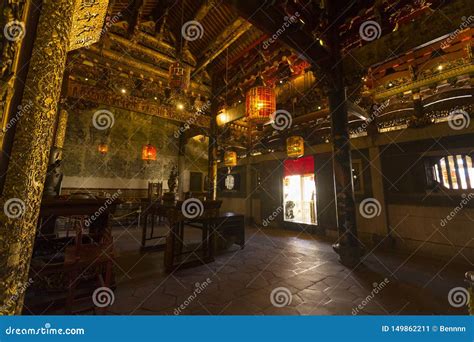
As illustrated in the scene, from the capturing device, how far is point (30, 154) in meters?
1.15

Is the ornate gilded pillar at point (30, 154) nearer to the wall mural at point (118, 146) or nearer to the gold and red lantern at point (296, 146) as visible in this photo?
the gold and red lantern at point (296, 146)

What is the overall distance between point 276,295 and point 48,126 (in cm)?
346

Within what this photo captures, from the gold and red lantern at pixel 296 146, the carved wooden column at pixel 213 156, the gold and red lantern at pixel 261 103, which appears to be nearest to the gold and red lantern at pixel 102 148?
the carved wooden column at pixel 213 156

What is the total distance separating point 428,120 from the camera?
5.66m

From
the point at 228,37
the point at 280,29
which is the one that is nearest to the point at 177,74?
the point at 228,37

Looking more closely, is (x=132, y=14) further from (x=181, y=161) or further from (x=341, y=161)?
(x=181, y=161)

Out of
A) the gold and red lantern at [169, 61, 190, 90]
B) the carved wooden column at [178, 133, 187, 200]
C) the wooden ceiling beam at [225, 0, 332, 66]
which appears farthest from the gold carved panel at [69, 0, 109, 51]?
the carved wooden column at [178, 133, 187, 200]

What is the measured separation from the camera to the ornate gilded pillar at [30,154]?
1.07 m

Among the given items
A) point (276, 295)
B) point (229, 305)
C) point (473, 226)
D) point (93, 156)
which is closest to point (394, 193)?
point (473, 226)

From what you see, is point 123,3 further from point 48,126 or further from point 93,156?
point 93,156

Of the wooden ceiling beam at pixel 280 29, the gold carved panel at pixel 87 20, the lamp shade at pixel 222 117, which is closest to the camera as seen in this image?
the gold carved panel at pixel 87 20

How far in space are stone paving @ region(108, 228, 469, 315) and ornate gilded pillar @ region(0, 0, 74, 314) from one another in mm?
2055

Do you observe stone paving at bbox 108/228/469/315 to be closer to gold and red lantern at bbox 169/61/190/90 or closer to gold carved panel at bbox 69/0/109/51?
gold carved panel at bbox 69/0/109/51

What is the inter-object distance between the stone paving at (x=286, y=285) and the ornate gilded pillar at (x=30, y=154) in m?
2.06
